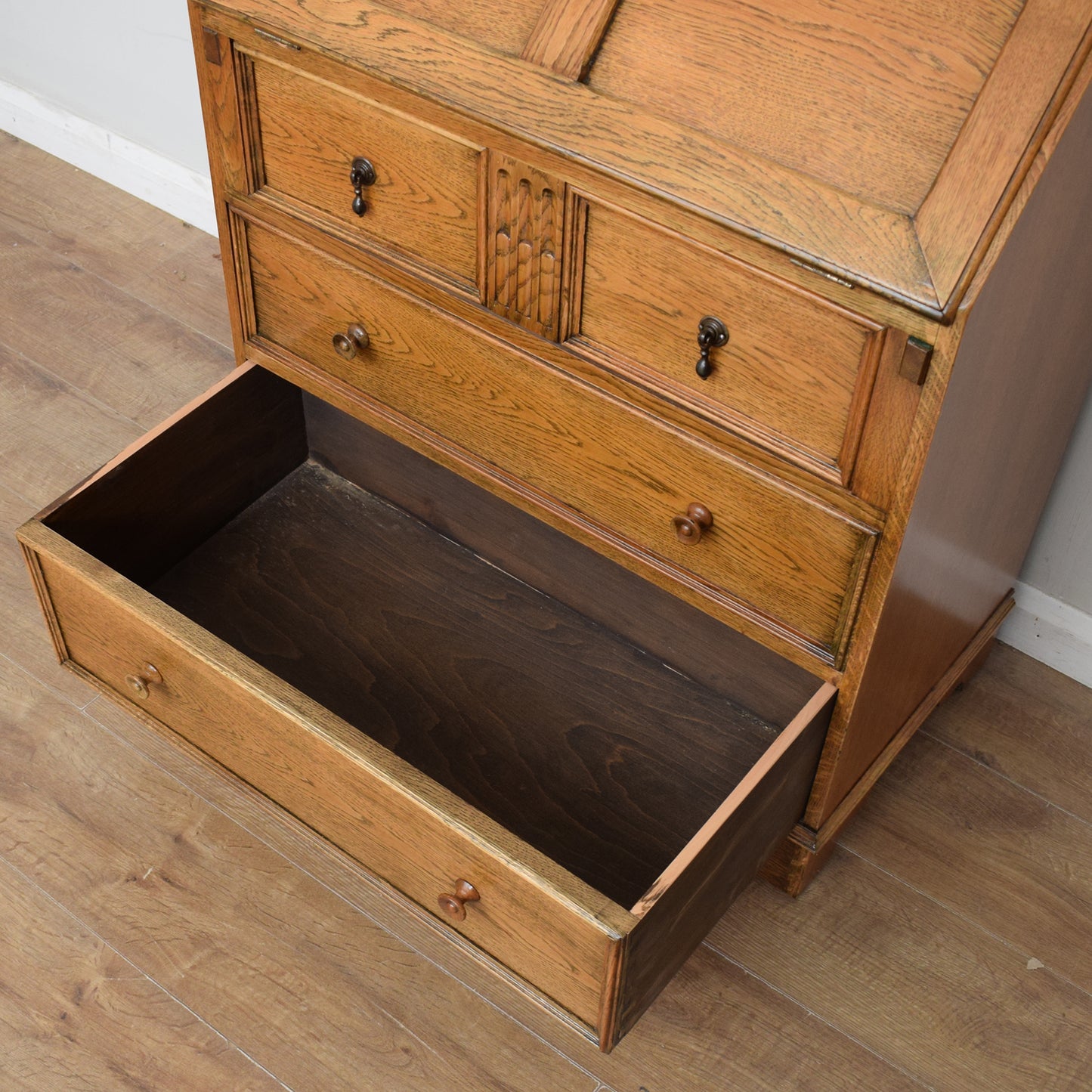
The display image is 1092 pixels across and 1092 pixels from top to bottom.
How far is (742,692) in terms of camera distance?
60.0 inches

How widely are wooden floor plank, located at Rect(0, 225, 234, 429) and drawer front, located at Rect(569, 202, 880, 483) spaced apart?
1016 mm

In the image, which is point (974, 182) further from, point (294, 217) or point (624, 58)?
point (294, 217)

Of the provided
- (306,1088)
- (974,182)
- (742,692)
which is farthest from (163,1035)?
(974,182)

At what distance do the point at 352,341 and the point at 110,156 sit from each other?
1.19 m

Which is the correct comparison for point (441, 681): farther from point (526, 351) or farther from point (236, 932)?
point (526, 351)

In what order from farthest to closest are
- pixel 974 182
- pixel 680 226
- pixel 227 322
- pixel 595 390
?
pixel 227 322, pixel 595 390, pixel 680 226, pixel 974 182

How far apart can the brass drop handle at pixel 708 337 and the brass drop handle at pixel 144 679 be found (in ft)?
2.00

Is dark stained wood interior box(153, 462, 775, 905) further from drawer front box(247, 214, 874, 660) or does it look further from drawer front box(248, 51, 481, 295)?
drawer front box(248, 51, 481, 295)

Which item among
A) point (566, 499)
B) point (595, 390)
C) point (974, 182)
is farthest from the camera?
point (566, 499)

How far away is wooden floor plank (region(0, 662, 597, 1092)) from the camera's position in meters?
1.39

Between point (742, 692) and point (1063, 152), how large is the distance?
0.70 metres

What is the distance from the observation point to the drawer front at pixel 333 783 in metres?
1.16

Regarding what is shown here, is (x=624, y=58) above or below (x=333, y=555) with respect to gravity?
above

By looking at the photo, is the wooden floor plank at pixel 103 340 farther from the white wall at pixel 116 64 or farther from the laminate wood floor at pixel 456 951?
the laminate wood floor at pixel 456 951
